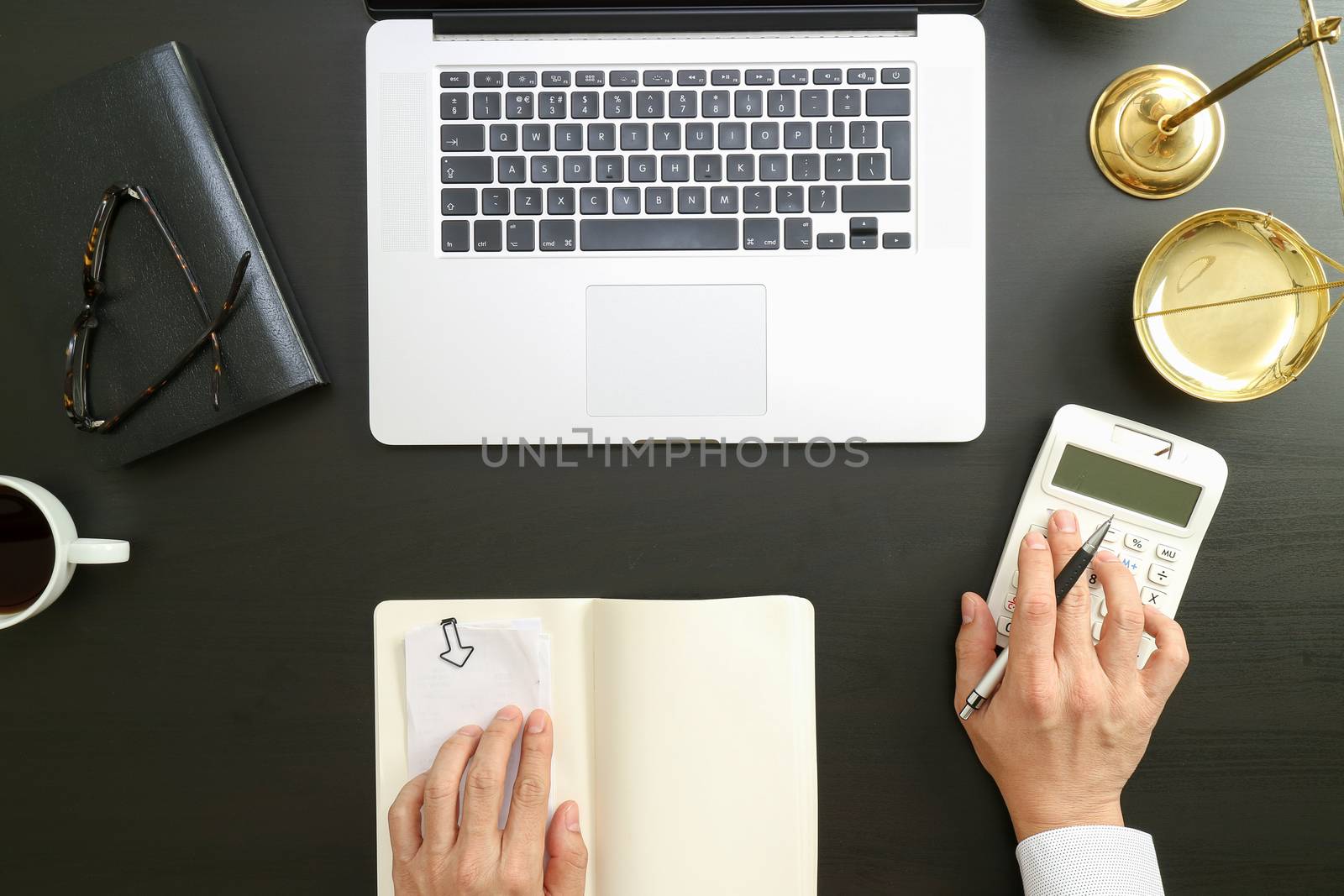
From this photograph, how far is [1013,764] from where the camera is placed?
67cm

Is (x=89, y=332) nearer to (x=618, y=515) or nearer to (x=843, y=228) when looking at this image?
(x=618, y=515)

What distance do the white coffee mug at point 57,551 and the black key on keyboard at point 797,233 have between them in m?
0.62

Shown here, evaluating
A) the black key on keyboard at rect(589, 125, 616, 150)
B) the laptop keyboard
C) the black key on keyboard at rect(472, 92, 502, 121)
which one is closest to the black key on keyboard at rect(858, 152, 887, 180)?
the laptop keyboard

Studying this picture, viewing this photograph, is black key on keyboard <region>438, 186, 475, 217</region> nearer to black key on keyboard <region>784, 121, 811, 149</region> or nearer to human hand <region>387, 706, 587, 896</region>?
black key on keyboard <region>784, 121, 811, 149</region>

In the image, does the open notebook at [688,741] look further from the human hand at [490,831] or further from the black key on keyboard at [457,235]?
the black key on keyboard at [457,235]

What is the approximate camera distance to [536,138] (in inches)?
26.7

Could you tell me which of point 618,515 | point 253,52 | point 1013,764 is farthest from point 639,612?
point 253,52

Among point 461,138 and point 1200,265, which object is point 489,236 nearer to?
point 461,138

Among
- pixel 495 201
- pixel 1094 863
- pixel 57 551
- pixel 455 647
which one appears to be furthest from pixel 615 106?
pixel 1094 863

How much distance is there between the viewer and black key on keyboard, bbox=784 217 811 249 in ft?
2.22

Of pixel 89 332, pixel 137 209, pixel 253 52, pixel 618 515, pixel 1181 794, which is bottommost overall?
pixel 1181 794

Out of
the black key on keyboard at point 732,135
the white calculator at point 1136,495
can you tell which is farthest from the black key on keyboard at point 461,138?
the white calculator at point 1136,495

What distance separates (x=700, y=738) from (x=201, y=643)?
46cm

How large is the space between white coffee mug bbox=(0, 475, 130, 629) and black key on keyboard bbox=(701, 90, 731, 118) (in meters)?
0.62
